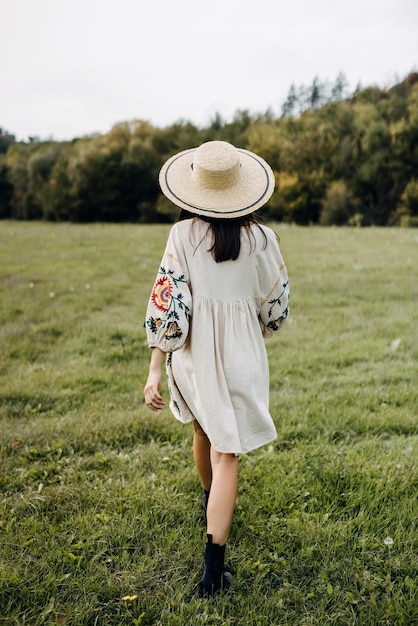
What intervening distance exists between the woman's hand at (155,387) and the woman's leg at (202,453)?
1.17ft

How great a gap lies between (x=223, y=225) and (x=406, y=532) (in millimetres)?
1912

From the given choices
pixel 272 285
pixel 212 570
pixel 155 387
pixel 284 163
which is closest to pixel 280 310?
pixel 272 285

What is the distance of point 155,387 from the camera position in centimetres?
244

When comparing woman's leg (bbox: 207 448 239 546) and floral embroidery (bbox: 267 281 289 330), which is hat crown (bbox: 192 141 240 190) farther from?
woman's leg (bbox: 207 448 239 546)

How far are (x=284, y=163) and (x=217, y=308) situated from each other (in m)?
37.0

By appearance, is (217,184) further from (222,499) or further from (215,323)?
(222,499)

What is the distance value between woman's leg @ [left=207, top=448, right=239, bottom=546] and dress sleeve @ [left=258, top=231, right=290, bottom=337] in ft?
2.34

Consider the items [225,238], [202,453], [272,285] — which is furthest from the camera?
[202,453]

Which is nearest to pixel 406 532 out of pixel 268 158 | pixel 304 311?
pixel 304 311

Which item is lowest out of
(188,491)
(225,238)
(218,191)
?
(188,491)

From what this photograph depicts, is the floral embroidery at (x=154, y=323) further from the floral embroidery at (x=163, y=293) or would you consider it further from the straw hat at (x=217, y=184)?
the straw hat at (x=217, y=184)

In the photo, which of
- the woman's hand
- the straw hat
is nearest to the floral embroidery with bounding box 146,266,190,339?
the woman's hand

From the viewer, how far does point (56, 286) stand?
915cm

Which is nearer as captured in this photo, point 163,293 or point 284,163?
point 163,293
